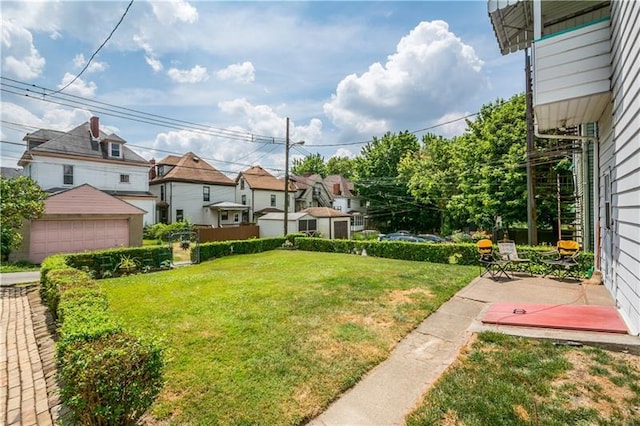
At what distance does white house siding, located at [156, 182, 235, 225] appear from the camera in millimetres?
27359

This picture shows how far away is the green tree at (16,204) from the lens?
11609 millimetres

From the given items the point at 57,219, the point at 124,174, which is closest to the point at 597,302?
the point at 57,219

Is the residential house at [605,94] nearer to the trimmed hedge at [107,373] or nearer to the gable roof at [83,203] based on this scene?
the trimmed hedge at [107,373]

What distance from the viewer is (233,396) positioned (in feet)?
11.2

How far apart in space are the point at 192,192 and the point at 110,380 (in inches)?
1099

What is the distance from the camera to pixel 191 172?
28.7 metres

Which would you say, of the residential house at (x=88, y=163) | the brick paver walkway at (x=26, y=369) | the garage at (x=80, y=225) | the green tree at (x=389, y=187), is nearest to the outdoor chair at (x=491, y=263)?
the brick paver walkway at (x=26, y=369)

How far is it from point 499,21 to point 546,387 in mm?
8474

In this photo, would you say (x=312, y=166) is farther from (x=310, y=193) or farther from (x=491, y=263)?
(x=491, y=263)

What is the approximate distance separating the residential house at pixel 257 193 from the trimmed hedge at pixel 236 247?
1056 cm

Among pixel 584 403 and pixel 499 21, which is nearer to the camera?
pixel 584 403

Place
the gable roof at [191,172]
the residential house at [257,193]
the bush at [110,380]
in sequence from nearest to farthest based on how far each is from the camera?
the bush at [110,380]
the gable roof at [191,172]
the residential house at [257,193]

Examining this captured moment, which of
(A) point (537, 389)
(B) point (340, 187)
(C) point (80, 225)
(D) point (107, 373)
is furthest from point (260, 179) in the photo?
(A) point (537, 389)

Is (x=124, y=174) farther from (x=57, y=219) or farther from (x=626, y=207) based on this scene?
(x=626, y=207)
